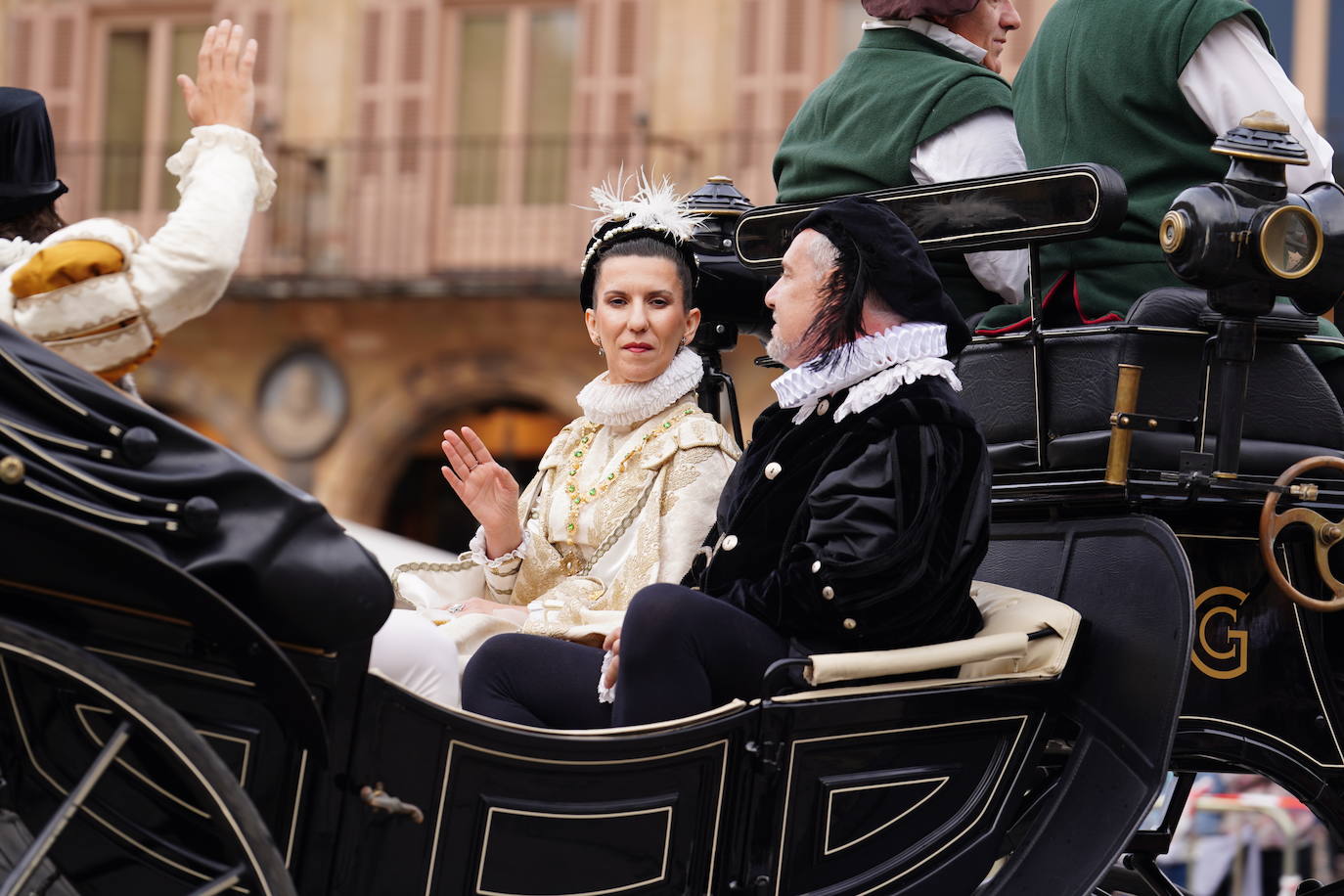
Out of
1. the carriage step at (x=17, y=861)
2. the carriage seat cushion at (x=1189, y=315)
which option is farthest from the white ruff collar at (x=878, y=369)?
the carriage step at (x=17, y=861)

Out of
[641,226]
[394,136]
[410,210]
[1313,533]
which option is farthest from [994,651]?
[394,136]

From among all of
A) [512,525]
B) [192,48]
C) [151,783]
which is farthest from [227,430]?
[151,783]

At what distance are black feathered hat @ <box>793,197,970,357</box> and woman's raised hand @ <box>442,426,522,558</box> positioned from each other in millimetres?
802

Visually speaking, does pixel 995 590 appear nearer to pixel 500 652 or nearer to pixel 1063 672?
pixel 1063 672

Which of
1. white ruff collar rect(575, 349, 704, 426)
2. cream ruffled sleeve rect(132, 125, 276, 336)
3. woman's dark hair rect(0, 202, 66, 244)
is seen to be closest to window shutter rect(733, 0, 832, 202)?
white ruff collar rect(575, 349, 704, 426)

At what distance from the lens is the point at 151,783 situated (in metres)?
2.57

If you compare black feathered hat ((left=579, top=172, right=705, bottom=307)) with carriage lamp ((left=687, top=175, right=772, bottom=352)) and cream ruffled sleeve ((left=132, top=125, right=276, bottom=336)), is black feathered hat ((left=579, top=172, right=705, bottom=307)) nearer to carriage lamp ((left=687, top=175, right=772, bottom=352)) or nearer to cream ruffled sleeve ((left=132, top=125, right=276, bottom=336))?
carriage lamp ((left=687, top=175, right=772, bottom=352))

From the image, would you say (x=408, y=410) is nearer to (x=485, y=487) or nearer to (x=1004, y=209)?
(x=485, y=487)

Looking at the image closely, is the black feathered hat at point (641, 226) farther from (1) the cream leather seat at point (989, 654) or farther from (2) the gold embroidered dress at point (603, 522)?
(1) the cream leather seat at point (989, 654)

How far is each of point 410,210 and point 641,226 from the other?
12.0 metres

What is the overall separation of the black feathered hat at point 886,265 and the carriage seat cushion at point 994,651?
0.48m

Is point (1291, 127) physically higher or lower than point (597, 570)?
higher

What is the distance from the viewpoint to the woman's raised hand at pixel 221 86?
9.47 feet

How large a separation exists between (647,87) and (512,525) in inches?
469
